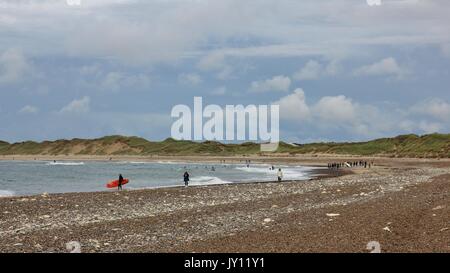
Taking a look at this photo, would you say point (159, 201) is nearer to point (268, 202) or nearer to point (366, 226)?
point (268, 202)

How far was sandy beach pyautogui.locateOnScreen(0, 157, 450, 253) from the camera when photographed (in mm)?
18281

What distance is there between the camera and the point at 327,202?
1266 inches

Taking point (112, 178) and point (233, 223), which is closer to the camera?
point (233, 223)

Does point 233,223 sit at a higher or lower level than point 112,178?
higher

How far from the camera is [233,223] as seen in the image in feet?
78.9

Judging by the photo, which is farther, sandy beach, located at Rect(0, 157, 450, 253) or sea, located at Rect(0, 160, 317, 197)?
sea, located at Rect(0, 160, 317, 197)

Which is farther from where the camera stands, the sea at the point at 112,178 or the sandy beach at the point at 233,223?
the sea at the point at 112,178

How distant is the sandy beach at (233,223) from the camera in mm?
18281

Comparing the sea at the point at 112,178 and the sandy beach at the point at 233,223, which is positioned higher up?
the sandy beach at the point at 233,223

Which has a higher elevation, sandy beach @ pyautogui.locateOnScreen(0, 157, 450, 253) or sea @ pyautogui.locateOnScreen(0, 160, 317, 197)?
sandy beach @ pyautogui.locateOnScreen(0, 157, 450, 253)
